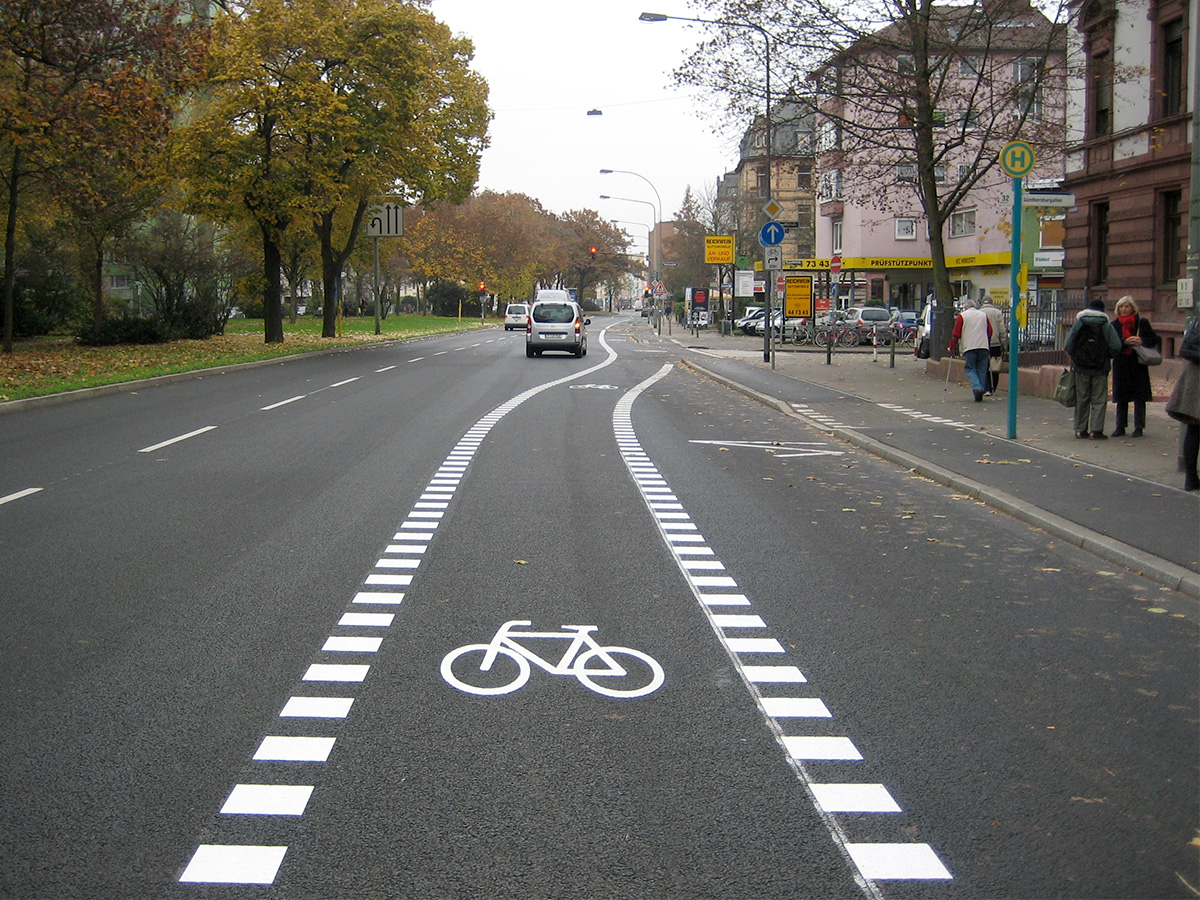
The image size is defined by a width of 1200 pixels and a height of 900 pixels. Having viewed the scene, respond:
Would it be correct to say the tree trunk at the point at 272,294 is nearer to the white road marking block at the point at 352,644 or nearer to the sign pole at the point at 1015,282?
the sign pole at the point at 1015,282

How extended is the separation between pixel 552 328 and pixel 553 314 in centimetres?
52

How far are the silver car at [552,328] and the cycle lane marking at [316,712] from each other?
85.2ft

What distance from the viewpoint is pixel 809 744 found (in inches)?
181

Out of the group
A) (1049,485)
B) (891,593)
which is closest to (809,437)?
(1049,485)

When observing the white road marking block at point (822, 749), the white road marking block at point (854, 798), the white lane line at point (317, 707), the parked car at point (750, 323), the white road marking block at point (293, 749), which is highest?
the parked car at point (750, 323)

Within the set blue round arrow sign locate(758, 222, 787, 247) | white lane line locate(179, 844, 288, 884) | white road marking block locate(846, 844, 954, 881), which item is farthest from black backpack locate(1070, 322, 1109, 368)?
blue round arrow sign locate(758, 222, 787, 247)

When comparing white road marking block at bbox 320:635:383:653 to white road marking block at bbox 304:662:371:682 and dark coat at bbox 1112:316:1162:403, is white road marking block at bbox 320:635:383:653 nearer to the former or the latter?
white road marking block at bbox 304:662:371:682

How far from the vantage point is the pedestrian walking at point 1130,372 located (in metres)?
14.6

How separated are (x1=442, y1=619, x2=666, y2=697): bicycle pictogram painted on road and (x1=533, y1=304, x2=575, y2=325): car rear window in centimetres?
3080

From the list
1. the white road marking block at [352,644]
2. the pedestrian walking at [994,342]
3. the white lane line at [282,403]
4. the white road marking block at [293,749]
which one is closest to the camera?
the white road marking block at [293,749]

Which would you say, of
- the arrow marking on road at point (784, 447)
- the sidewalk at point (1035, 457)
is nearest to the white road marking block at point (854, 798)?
the sidewalk at point (1035, 457)

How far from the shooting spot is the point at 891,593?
709 centimetres

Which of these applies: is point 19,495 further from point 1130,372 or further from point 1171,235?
point 1171,235

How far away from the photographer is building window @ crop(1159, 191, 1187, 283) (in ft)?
83.4
